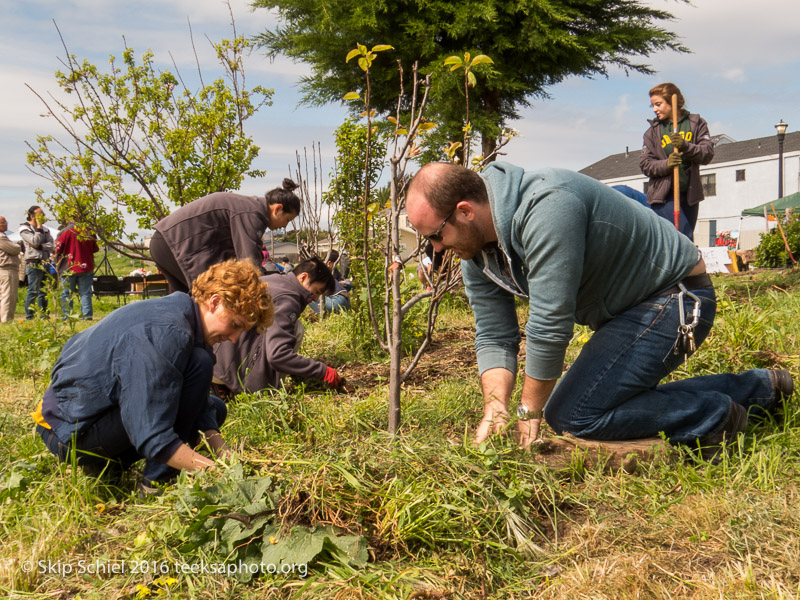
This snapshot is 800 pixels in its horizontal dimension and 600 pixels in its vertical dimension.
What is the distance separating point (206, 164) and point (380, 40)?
3914 mm

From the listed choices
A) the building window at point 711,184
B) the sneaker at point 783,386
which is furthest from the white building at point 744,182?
the sneaker at point 783,386

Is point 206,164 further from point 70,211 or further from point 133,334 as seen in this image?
point 133,334

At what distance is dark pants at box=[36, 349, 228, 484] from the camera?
2416 mm

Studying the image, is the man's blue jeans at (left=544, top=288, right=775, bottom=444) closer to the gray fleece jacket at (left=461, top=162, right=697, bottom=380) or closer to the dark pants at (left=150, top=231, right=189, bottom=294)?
the gray fleece jacket at (left=461, top=162, right=697, bottom=380)

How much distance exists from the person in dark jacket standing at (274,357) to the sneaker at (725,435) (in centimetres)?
216

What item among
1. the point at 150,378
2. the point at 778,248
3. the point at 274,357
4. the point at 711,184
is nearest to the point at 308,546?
the point at 150,378

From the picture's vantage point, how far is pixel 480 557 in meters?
1.94

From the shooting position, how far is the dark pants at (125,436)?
242cm

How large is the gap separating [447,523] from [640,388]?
1.11m

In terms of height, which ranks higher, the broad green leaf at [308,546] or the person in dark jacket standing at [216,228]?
the person in dark jacket standing at [216,228]

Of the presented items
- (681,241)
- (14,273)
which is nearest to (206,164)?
(681,241)

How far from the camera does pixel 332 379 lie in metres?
3.99

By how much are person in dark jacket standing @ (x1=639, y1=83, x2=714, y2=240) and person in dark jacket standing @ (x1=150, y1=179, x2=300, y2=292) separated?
10.4 feet

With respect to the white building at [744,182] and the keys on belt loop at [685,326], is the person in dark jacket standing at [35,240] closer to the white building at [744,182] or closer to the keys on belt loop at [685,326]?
the keys on belt loop at [685,326]
